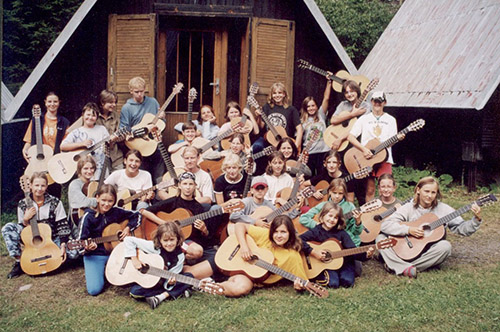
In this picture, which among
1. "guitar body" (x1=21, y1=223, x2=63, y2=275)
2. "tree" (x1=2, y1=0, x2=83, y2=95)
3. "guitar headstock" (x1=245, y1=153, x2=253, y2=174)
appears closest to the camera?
"guitar body" (x1=21, y1=223, x2=63, y2=275)

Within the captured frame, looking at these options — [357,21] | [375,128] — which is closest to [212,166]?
[375,128]

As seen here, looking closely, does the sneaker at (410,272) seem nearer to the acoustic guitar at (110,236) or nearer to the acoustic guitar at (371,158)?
the acoustic guitar at (371,158)

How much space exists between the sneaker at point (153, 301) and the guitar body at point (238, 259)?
0.72 m

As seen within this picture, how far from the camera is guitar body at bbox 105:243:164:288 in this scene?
17.4 ft

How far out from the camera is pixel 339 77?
940cm

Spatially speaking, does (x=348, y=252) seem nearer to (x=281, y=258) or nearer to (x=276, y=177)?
(x=281, y=258)

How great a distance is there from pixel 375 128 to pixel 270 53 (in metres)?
2.72

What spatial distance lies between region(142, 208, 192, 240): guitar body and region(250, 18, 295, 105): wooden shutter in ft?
13.3

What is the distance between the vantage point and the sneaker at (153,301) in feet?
16.8

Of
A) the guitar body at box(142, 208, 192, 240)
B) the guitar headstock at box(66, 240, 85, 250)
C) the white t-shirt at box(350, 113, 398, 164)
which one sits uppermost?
the white t-shirt at box(350, 113, 398, 164)

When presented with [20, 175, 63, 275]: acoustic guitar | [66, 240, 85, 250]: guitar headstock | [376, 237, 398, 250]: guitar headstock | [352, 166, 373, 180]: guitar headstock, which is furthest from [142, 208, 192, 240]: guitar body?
[352, 166, 373, 180]: guitar headstock

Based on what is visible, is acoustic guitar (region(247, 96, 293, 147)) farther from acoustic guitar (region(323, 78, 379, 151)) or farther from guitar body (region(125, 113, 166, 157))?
guitar body (region(125, 113, 166, 157))

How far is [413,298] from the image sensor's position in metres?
5.26

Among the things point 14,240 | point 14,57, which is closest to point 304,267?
point 14,240
